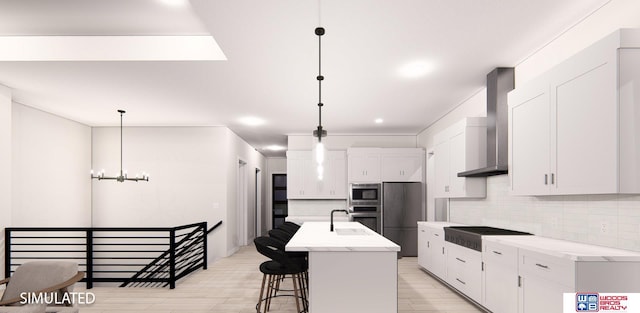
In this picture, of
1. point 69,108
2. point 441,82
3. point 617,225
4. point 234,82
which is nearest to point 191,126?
point 69,108

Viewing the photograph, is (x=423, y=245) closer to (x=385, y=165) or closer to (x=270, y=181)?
(x=385, y=165)

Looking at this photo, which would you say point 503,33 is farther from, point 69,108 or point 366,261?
point 69,108

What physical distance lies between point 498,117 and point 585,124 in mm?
1481

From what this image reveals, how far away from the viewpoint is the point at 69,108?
19.1 feet

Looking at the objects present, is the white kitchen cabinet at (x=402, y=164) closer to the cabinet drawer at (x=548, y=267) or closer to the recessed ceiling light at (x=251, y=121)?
the recessed ceiling light at (x=251, y=121)

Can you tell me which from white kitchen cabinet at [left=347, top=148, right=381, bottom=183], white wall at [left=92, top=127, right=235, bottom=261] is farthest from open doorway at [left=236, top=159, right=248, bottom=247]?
white kitchen cabinet at [left=347, top=148, right=381, bottom=183]

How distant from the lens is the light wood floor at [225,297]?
401 centimetres

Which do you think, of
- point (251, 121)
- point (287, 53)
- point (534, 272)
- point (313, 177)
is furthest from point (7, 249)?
point (534, 272)

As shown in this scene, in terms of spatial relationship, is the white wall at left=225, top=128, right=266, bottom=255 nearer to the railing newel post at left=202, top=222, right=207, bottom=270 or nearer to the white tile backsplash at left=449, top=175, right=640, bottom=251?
the railing newel post at left=202, top=222, right=207, bottom=270

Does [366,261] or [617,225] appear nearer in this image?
[617,225]

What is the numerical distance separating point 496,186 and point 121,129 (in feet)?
21.6

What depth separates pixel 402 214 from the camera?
287 inches

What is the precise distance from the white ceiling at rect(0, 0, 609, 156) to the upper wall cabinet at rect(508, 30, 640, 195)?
0.55m

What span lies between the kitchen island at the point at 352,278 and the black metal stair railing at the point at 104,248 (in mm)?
2876
